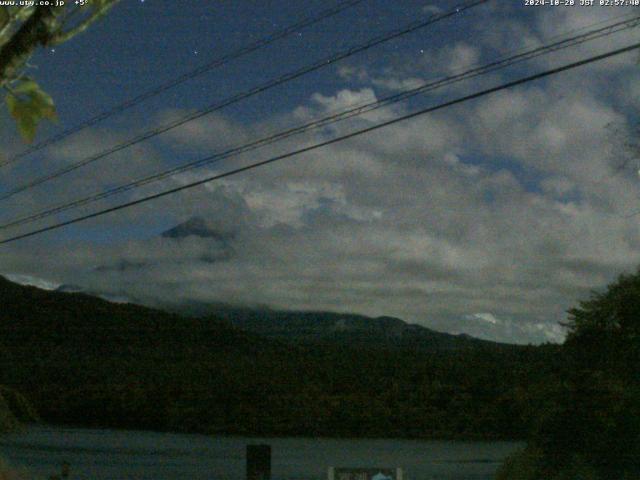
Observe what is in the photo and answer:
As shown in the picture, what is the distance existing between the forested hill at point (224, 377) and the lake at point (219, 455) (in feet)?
2.13

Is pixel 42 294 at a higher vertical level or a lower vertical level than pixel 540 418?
higher

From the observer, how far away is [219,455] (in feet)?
75.1

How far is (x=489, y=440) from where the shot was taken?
79.9ft

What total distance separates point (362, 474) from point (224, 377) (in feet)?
76.2

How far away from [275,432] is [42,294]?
1416 cm

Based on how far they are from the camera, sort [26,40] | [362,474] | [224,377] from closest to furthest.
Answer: [26,40] < [362,474] < [224,377]

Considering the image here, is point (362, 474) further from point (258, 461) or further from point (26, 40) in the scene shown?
point (26, 40)

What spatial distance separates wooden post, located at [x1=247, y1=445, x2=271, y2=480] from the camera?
7.50 m

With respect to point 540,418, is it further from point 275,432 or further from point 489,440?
point 275,432

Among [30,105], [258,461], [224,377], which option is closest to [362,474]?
[258,461]

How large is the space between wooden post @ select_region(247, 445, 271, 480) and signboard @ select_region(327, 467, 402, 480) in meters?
1.55

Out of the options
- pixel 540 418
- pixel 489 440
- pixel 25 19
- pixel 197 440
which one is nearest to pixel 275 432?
pixel 197 440

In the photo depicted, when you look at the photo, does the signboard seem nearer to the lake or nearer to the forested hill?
the lake

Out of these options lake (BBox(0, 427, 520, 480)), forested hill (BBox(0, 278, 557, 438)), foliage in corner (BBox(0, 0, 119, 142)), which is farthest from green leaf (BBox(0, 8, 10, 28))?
forested hill (BBox(0, 278, 557, 438))
